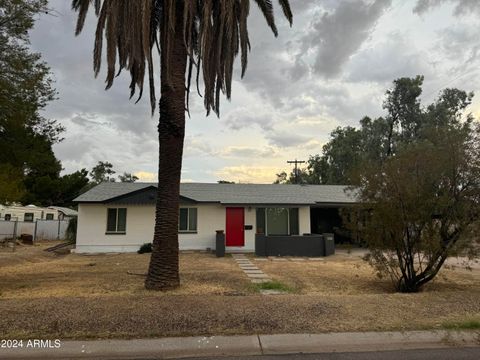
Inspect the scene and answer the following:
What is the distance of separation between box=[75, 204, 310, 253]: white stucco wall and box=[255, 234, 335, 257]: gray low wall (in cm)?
228

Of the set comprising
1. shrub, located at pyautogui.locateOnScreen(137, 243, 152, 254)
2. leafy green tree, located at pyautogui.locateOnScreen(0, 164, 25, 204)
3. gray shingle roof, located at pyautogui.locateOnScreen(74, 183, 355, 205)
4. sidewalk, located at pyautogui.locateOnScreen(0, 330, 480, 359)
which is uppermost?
gray shingle roof, located at pyautogui.locateOnScreen(74, 183, 355, 205)

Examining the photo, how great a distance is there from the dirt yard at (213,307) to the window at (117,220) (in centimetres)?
837

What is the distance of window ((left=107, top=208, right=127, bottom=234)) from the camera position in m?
19.8

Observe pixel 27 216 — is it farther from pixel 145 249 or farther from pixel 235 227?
pixel 235 227

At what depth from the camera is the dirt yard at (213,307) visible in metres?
6.11

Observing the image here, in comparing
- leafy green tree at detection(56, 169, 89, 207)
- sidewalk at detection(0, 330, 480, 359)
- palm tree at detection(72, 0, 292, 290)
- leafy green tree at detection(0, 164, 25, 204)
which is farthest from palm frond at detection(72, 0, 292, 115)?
leafy green tree at detection(56, 169, 89, 207)

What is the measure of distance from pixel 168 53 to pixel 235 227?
1232 centimetres

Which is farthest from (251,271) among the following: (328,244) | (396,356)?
(396,356)

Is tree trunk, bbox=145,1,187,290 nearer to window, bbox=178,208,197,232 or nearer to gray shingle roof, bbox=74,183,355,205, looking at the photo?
gray shingle roof, bbox=74,183,355,205

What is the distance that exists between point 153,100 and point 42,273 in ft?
21.8

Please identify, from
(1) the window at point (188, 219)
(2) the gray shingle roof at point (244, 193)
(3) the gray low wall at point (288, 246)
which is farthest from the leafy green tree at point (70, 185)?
(3) the gray low wall at point (288, 246)

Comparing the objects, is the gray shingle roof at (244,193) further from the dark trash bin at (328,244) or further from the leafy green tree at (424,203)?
the leafy green tree at (424,203)

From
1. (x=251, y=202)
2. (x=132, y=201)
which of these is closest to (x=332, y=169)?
(x=251, y=202)

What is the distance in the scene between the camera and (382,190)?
959cm
